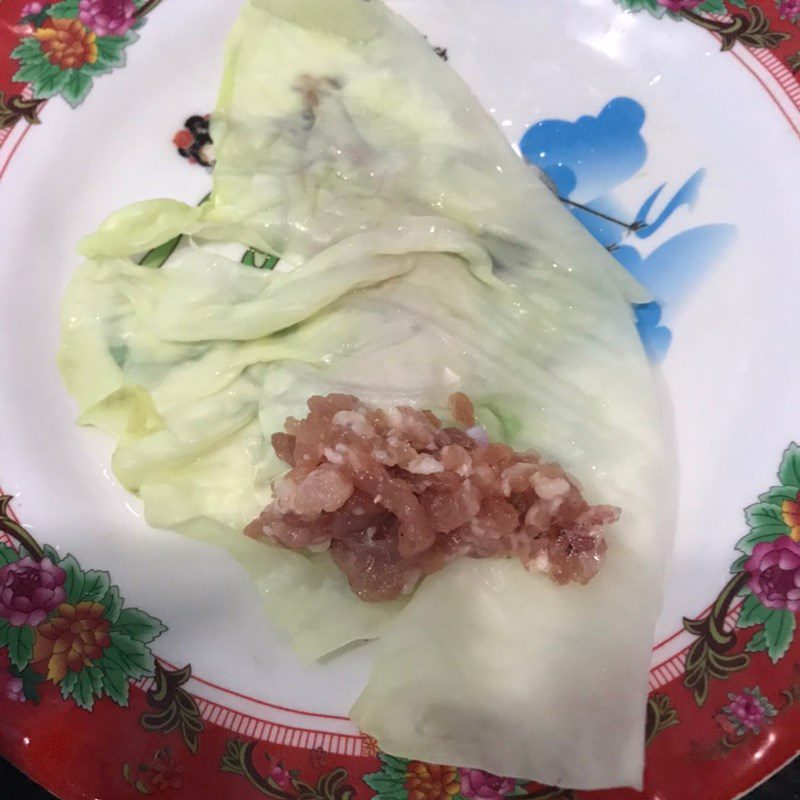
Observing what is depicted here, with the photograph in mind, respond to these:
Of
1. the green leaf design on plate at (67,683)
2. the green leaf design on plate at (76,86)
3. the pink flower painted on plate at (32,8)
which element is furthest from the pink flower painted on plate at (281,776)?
the pink flower painted on plate at (32,8)

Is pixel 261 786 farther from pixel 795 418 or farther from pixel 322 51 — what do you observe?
pixel 322 51

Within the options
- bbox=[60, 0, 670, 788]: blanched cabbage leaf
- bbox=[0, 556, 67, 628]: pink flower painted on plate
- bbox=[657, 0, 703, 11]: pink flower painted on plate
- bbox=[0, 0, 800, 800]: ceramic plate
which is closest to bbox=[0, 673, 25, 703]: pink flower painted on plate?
bbox=[0, 0, 800, 800]: ceramic plate

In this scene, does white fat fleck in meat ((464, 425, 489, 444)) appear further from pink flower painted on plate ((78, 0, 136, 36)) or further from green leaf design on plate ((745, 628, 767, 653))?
pink flower painted on plate ((78, 0, 136, 36))

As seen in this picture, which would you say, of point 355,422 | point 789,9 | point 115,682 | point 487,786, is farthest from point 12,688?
Answer: point 789,9

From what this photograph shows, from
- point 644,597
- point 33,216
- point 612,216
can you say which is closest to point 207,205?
point 33,216

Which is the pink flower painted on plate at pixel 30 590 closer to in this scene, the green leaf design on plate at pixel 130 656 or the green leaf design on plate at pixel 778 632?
the green leaf design on plate at pixel 130 656

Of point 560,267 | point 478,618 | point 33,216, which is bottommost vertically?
point 33,216
